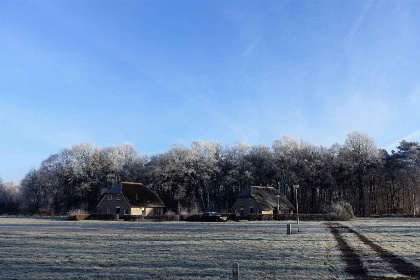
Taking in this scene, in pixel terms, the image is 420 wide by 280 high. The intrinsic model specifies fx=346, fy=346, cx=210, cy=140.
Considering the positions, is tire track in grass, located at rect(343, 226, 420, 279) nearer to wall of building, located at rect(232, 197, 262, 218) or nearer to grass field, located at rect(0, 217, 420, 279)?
grass field, located at rect(0, 217, 420, 279)

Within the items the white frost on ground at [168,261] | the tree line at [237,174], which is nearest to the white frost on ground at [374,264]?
the white frost on ground at [168,261]

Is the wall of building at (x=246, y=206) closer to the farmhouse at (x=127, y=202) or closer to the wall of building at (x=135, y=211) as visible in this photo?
the farmhouse at (x=127, y=202)

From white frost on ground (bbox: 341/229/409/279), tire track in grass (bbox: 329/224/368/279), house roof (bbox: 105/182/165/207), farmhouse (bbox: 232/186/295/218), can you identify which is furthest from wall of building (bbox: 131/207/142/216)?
white frost on ground (bbox: 341/229/409/279)

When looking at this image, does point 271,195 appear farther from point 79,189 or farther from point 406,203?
point 79,189

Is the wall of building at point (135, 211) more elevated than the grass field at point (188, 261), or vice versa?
the grass field at point (188, 261)

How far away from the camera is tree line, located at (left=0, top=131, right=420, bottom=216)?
7219 centimetres

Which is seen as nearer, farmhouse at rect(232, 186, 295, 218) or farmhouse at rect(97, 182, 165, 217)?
farmhouse at rect(232, 186, 295, 218)

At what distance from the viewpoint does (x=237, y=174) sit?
264 ft

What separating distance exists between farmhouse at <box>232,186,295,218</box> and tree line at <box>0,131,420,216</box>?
772 cm

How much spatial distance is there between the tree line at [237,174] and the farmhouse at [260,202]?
7721mm

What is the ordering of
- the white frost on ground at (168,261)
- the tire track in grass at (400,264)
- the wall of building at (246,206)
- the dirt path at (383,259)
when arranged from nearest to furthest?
the white frost on ground at (168,261)
the dirt path at (383,259)
the tire track in grass at (400,264)
the wall of building at (246,206)

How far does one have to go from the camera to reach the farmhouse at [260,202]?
65312 millimetres

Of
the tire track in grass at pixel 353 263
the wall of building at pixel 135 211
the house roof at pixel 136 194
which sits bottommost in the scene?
the wall of building at pixel 135 211

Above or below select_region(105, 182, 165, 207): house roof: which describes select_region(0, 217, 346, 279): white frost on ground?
below
